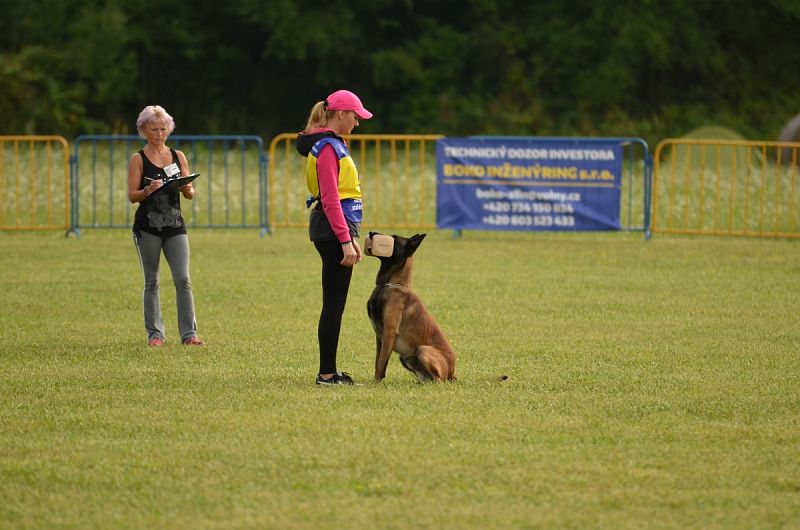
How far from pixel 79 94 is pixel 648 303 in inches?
1006

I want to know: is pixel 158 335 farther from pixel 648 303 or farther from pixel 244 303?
pixel 648 303

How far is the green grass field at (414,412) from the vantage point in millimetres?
4664

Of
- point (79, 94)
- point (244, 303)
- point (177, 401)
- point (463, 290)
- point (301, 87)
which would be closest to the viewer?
point (177, 401)

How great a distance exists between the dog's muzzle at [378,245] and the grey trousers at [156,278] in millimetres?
2154

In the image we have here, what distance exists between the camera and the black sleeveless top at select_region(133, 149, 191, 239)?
27.1ft

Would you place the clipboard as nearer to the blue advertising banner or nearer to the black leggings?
the black leggings

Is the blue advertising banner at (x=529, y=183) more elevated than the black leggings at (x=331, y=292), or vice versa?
the blue advertising banner at (x=529, y=183)

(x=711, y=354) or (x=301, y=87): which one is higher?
(x=301, y=87)

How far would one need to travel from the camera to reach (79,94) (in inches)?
1310

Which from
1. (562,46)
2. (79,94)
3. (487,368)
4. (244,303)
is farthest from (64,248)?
(562,46)

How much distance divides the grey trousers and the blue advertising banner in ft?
24.2

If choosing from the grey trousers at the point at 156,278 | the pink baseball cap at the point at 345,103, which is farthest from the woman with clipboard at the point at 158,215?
the pink baseball cap at the point at 345,103

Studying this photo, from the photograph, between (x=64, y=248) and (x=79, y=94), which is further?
(x=79, y=94)

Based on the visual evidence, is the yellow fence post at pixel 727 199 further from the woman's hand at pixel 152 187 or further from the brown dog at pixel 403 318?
the brown dog at pixel 403 318
